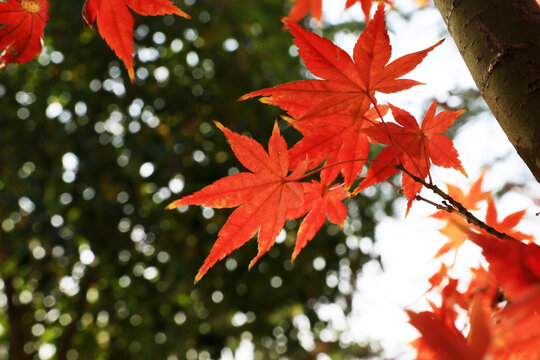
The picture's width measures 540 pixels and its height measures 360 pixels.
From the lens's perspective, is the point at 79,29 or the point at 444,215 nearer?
the point at 444,215

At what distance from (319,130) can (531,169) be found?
0.19 meters

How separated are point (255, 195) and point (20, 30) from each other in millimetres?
328

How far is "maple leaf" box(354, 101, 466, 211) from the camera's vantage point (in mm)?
431

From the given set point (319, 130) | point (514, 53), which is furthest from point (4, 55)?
point (514, 53)

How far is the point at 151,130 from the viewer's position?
189cm

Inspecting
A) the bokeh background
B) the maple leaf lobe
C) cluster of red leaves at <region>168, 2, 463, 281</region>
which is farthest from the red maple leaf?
the bokeh background

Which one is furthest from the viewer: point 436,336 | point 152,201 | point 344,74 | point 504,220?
point 152,201

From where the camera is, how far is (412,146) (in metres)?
0.47

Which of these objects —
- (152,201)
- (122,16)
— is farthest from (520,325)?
(152,201)

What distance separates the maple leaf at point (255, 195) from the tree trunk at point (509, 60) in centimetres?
17

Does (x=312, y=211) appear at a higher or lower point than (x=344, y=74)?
lower

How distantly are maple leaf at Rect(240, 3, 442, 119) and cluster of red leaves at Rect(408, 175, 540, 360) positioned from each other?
0.47ft

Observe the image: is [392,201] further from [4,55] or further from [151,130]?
[4,55]

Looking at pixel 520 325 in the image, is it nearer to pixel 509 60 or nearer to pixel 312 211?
pixel 509 60
